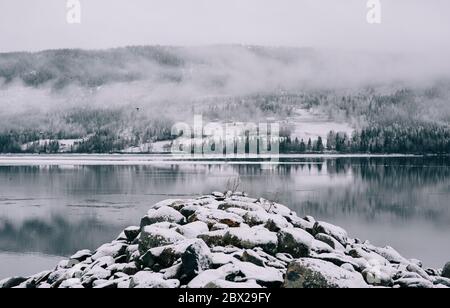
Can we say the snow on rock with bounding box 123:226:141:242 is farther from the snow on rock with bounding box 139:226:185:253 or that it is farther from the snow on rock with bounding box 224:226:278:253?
the snow on rock with bounding box 224:226:278:253

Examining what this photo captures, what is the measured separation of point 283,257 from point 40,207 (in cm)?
2568

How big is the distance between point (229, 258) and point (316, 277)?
5.00ft

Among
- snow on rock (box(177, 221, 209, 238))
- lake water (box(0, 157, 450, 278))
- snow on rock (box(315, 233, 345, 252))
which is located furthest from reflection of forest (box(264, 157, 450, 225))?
snow on rock (box(177, 221, 209, 238))

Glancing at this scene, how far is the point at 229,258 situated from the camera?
8047mm

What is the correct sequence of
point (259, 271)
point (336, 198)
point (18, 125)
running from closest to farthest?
point (259, 271) < point (336, 198) < point (18, 125)

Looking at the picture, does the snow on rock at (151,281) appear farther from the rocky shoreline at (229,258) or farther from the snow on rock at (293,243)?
the snow on rock at (293,243)

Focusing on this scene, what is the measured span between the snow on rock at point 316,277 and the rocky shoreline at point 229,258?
0.05 feet

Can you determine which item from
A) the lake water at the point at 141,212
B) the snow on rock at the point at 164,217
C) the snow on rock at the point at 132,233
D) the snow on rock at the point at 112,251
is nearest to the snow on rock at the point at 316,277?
the snow on rock at the point at 164,217

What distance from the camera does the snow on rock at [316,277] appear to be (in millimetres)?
7281

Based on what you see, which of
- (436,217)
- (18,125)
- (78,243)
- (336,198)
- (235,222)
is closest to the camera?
(235,222)

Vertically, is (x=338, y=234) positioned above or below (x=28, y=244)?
above

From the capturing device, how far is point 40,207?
101 ft

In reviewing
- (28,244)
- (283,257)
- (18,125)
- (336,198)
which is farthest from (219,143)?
(283,257)
